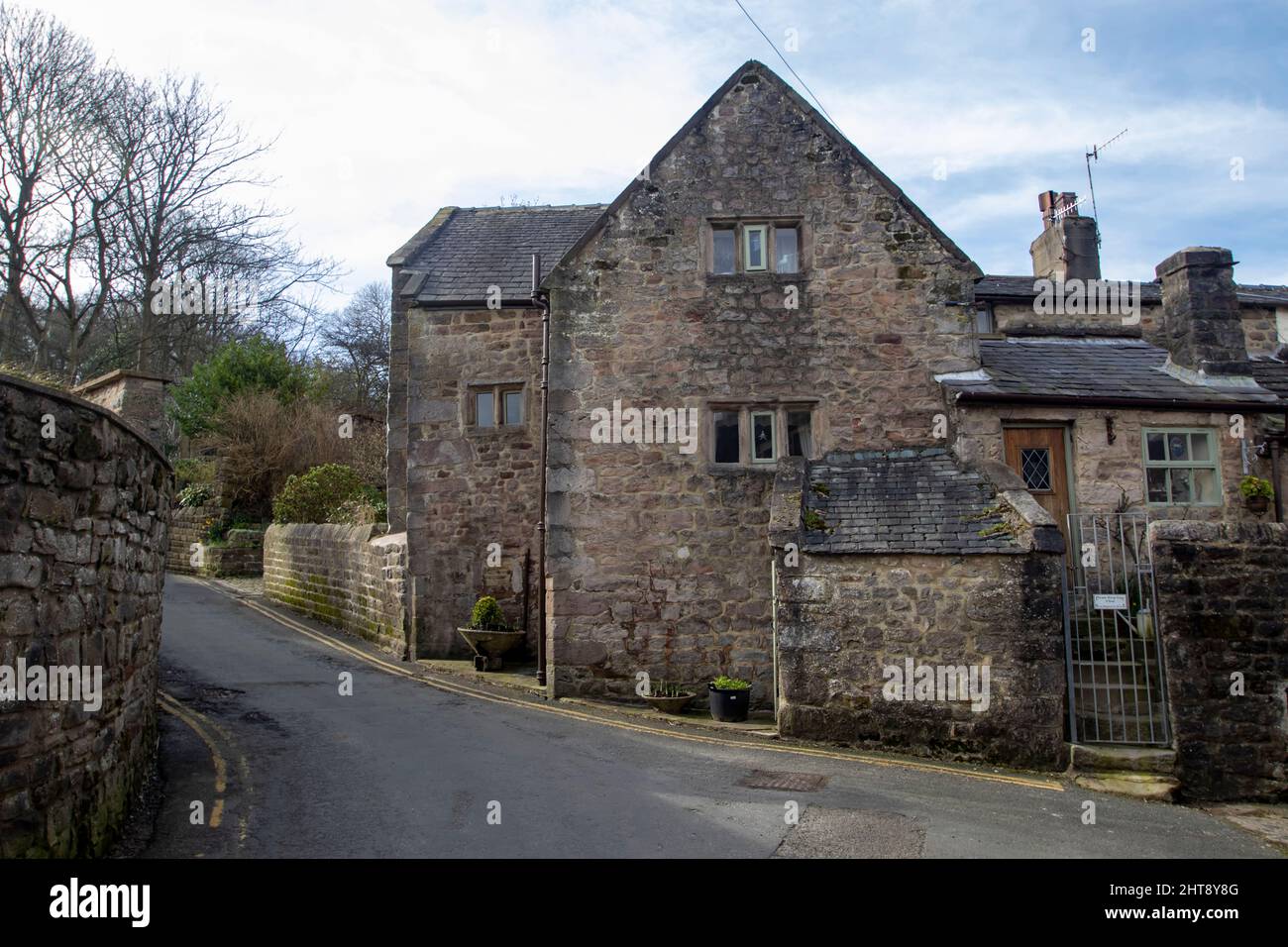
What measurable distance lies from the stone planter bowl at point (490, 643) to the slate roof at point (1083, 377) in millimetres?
7696

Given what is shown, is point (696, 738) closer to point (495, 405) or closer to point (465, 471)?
point (465, 471)

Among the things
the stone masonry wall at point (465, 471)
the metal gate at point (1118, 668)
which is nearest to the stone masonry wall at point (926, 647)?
the metal gate at point (1118, 668)

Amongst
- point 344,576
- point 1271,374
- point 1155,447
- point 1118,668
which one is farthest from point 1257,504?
point 344,576

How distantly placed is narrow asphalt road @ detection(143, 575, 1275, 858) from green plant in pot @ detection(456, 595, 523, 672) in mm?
3107

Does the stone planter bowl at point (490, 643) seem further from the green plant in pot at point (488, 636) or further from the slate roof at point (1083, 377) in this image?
the slate roof at point (1083, 377)

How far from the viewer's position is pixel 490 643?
1434cm

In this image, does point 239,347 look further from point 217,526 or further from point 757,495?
point 757,495

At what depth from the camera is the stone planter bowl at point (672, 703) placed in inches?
462

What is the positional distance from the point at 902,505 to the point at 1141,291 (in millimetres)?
10621
